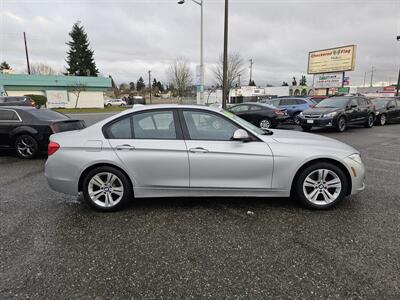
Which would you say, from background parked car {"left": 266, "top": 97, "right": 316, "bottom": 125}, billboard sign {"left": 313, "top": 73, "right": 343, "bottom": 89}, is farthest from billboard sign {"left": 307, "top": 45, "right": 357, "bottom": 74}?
background parked car {"left": 266, "top": 97, "right": 316, "bottom": 125}

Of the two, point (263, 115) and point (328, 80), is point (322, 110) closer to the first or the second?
point (263, 115)

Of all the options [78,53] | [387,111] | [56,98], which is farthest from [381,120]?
[78,53]

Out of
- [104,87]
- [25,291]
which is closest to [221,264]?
[25,291]

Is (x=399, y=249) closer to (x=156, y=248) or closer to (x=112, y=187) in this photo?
(x=156, y=248)

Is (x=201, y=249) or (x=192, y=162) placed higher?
(x=192, y=162)

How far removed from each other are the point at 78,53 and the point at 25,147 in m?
57.7

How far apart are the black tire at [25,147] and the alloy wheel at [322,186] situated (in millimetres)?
6870

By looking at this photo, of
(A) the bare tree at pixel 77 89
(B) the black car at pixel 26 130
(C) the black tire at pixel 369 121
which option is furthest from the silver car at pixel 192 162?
(A) the bare tree at pixel 77 89

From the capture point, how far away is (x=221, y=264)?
9.16 ft

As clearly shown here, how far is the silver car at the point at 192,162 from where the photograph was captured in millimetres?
3848

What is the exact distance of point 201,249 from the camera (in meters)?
3.07

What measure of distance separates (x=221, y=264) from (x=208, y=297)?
→ 0.47m

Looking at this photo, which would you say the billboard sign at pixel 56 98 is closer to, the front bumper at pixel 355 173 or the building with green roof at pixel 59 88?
the building with green roof at pixel 59 88

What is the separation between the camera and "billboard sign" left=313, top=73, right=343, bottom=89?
39.2 meters
